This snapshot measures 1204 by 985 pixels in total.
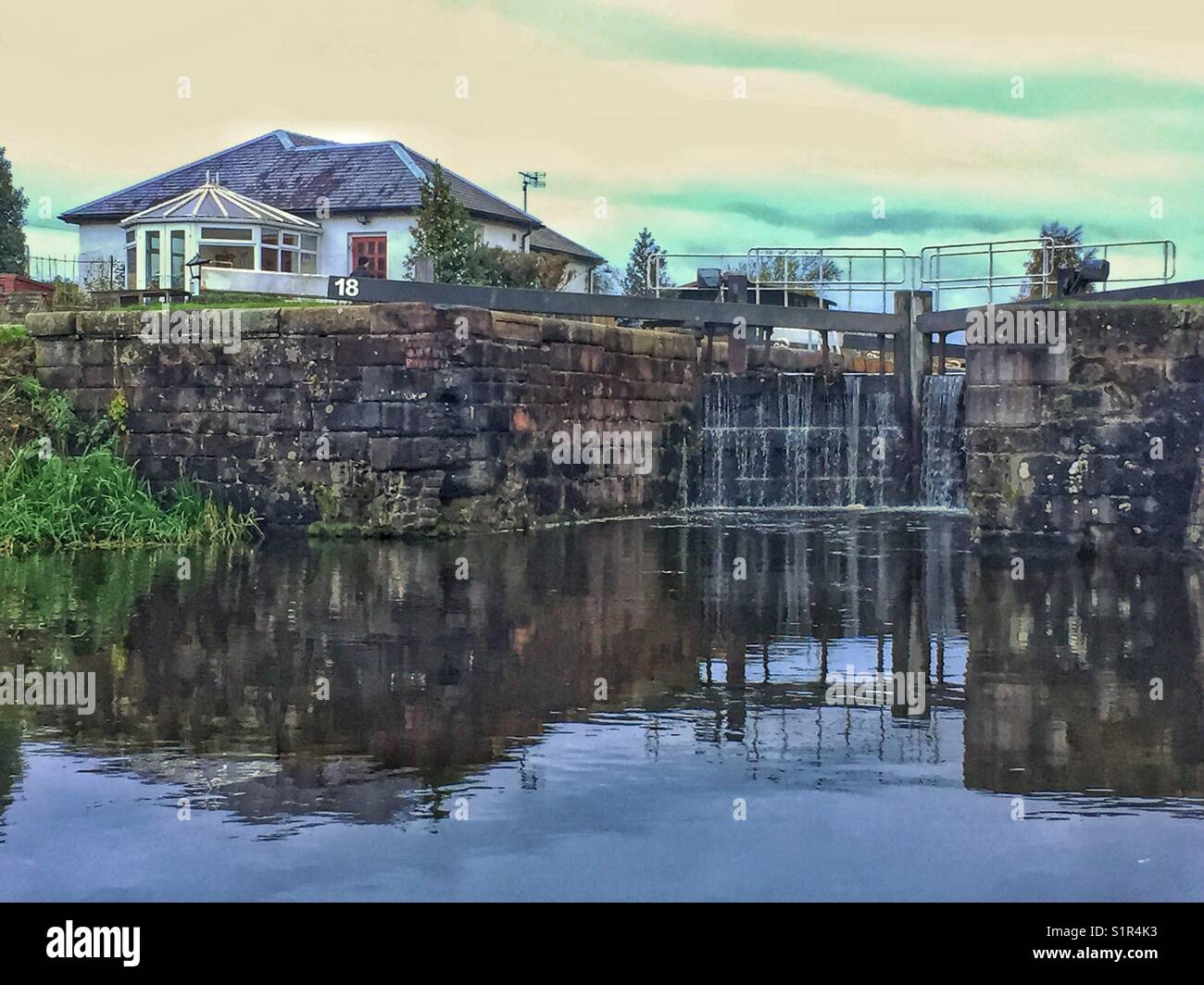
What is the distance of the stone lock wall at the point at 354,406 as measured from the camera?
58.0ft

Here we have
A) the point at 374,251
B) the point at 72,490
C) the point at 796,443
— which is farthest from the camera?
the point at 374,251

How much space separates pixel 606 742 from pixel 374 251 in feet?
127

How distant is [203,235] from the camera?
39031mm

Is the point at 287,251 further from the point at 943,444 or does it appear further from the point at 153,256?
the point at 943,444

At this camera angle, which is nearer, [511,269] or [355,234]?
[511,269]

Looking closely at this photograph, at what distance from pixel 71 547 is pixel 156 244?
2426 centimetres

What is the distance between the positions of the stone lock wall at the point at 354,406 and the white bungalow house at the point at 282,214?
59.5ft

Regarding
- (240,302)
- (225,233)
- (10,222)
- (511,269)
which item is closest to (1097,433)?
(240,302)

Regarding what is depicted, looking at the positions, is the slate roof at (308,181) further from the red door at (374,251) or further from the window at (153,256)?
the window at (153,256)

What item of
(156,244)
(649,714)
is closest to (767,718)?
(649,714)

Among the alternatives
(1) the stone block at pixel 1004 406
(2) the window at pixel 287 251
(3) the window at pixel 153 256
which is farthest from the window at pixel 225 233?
(1) the stone block at pixel 1004 406

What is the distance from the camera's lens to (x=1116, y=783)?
21.1ft
